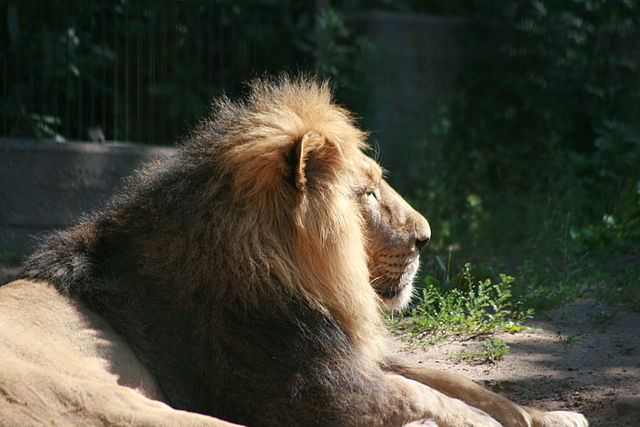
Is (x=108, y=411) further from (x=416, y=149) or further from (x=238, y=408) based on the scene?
(x=416, y=149)

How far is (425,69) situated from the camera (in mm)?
8117

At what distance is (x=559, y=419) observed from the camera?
3.04 m

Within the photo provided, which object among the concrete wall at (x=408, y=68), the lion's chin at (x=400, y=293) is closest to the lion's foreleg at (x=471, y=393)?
the lion's chin at (x=400, y=293)

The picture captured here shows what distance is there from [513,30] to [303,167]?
645 centimetres

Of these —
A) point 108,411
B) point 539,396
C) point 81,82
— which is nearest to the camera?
point 108,411

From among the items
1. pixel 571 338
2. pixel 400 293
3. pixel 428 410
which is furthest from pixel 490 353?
pixel 428 410

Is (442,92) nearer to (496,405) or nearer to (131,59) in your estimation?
(131,59)

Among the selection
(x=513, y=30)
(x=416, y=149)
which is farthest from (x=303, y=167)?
(x=513, y=30)

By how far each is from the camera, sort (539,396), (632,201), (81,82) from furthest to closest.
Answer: (81,82) → (632,201) → (539,396)

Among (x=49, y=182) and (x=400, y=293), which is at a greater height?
(x=400, y=293)

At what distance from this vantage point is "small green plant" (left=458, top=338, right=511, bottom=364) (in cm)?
372

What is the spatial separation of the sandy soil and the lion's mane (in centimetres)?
86

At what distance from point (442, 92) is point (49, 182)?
404 cm

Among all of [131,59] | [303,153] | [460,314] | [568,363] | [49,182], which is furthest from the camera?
[131,59]
